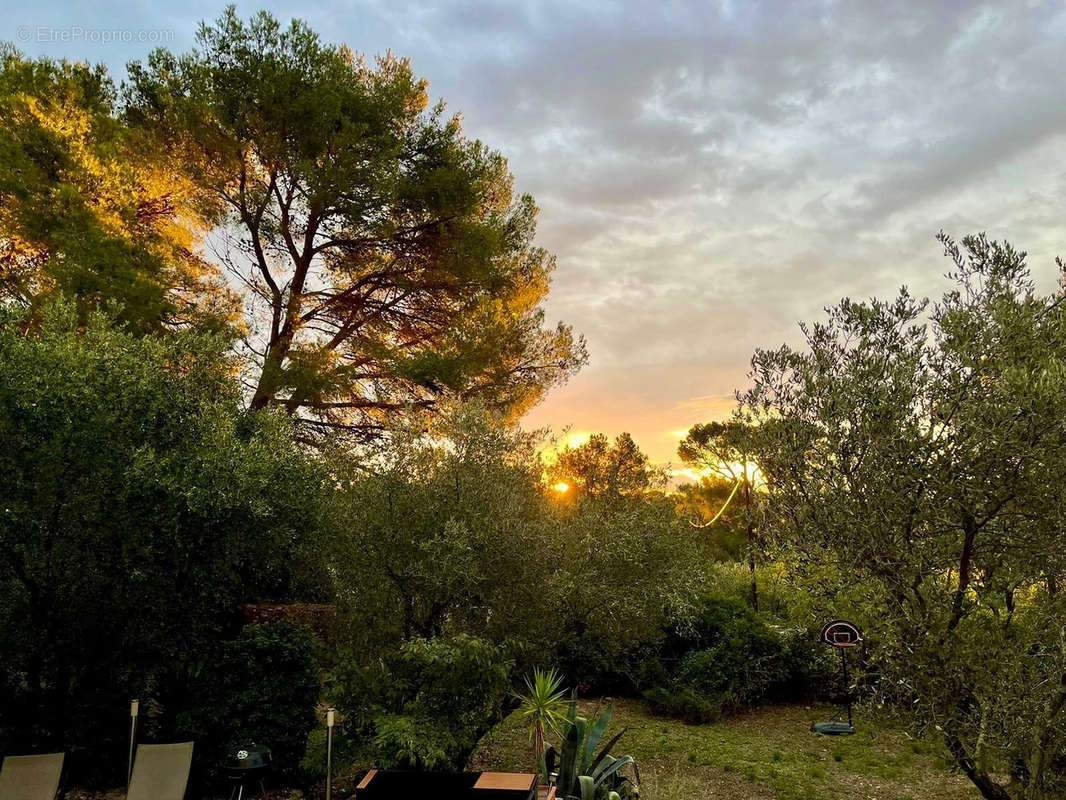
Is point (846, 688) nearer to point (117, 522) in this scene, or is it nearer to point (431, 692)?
point (431, 692)

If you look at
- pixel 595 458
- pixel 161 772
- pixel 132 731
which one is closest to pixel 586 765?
pixel 161 772

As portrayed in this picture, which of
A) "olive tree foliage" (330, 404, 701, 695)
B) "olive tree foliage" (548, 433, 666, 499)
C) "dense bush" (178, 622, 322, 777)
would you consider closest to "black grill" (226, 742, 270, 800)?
"dense bush" (178, 622, 322, 777)

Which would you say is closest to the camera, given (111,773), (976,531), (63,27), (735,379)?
(976,531)

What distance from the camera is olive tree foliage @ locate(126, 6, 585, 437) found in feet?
51.3

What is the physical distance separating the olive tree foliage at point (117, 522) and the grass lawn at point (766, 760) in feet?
17.7

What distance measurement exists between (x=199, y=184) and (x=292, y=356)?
4989 millimetres

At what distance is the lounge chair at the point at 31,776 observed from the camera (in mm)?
8172

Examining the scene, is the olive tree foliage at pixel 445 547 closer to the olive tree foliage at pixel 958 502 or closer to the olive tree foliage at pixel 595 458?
the olive tree foliage at pixel 958 502

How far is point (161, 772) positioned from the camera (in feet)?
28.4

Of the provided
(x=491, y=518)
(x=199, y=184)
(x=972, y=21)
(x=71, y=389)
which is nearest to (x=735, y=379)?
(x=491, y=518)

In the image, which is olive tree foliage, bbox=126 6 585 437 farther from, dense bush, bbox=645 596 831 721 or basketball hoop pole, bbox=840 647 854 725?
basketball hoop pole, bbox=840 647 854 725

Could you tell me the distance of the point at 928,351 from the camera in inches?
271

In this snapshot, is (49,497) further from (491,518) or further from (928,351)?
(928,351)

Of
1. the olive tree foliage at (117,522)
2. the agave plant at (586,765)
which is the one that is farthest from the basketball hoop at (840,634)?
the olive tree foliage at (117,522)
